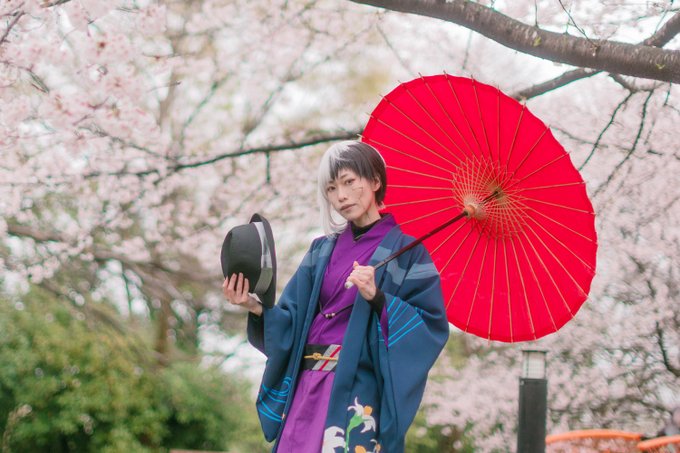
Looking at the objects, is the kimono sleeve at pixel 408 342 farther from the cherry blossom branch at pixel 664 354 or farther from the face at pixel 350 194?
the cherry blossom branch at pixel 664 354

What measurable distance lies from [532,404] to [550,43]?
2948 mm

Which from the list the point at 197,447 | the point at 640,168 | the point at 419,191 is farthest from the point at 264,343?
the point at 197,447

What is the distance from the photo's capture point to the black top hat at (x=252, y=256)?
7.25 ft

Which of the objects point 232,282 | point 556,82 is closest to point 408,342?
point 232,282

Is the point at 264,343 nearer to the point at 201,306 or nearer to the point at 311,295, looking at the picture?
the point at 311,295

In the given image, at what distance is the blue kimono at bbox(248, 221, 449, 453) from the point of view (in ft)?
7.12

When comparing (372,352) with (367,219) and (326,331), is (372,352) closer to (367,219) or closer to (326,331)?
(326,331)

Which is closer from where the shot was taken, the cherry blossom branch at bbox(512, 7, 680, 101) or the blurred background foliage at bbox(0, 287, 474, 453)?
the cherry blossom branch at bbox(512, 7, 680, 101)

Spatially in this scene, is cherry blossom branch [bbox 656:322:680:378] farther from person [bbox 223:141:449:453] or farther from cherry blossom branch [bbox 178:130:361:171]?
person [bbox 223:141:449:453]

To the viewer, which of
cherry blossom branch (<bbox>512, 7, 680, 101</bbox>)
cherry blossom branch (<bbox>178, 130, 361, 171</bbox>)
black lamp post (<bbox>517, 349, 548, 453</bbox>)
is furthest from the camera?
black lamp post (<bbox>517, 349, 548, 453</bbox>)

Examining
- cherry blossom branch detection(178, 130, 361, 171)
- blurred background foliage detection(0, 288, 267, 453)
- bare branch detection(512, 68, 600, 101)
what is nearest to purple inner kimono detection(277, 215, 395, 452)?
bare branch detection(512, 68, 600, 101)

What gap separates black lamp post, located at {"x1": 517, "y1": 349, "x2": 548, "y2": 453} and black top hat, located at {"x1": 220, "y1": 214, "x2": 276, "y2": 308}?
10.4 ft

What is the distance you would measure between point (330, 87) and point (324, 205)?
9018 mm

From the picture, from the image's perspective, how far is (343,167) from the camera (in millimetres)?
2416
